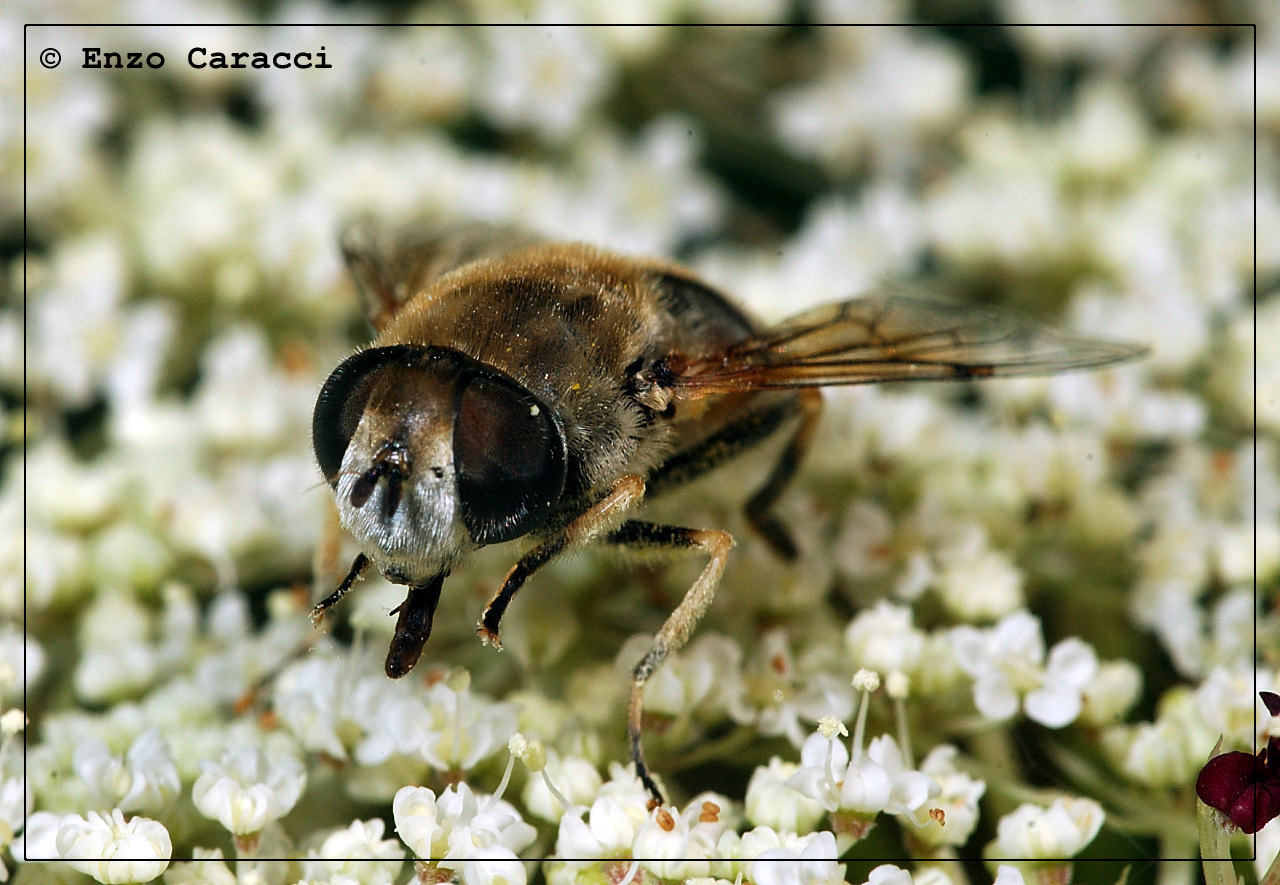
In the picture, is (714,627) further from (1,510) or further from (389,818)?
(1,510)

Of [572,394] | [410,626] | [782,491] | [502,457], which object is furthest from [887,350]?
[410,626]

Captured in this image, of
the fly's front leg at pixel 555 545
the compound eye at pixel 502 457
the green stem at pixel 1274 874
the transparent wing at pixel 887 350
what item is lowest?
the green stem at pixel 1274 874

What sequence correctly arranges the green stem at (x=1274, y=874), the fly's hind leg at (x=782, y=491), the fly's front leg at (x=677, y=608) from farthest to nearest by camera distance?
1. the fly's hind leg at (x=782, y=491)
2. the fly's front leg at (x=677, y=608)
3. the green stem at (x=1274, y=874)

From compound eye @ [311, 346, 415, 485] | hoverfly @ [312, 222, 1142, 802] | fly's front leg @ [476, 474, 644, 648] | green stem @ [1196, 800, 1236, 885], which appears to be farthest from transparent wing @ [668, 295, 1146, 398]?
green stem @ [1196, 800, 1236, 885]

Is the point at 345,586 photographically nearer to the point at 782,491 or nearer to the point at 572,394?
the point at 572,394

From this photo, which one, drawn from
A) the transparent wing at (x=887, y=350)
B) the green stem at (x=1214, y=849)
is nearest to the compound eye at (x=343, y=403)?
the transparent wing at (x=887, y=350)

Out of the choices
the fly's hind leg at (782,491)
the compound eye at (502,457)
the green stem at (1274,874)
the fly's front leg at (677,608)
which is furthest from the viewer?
the fly's hind leg at (782,491)

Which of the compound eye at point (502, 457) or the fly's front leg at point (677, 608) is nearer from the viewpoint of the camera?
the compound eye at point (502, 457)

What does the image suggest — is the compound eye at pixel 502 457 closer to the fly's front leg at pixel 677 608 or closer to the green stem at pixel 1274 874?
the fly's front leg at pixel 677 608
